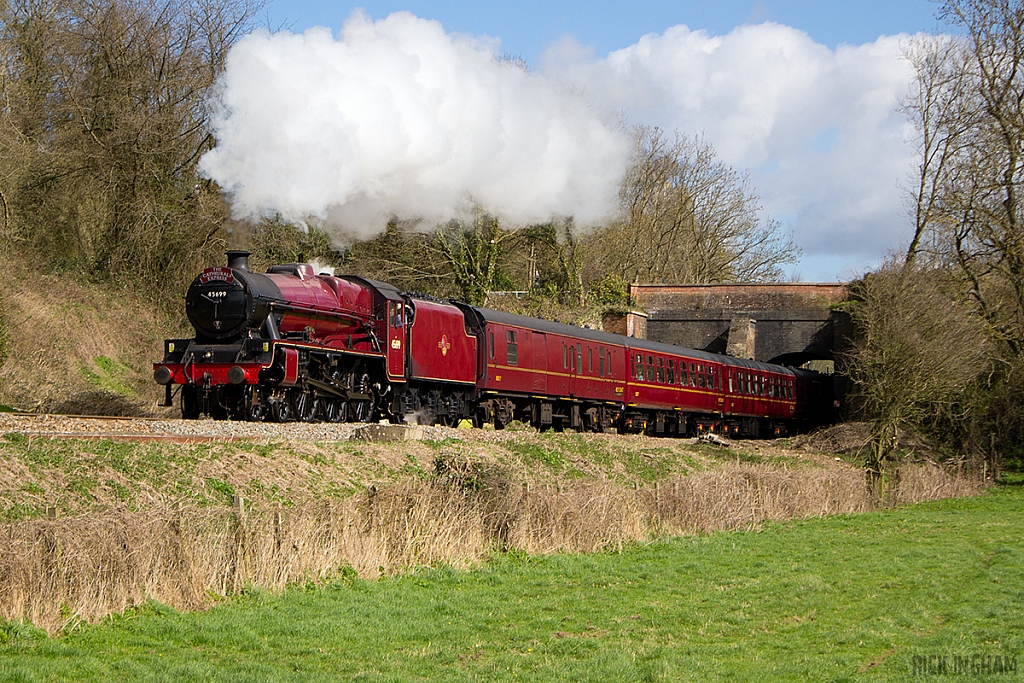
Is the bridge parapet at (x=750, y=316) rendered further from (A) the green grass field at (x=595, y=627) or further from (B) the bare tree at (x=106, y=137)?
(A) the green grass field at (x=595, y=627)

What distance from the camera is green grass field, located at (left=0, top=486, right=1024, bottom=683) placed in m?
8.16

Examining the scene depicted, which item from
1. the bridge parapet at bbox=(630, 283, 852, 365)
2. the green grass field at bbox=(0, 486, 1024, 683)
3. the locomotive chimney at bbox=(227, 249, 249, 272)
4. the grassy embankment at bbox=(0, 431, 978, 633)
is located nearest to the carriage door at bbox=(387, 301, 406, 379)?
the grassy embankment at bbox=(0, 431, 978, 633)

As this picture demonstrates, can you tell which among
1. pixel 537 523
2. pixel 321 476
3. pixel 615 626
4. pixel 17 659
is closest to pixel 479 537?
pixel 537 523

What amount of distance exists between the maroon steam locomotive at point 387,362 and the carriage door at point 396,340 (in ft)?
0.10

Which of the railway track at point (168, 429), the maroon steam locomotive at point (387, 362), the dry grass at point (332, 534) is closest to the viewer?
the dry grass at point (332, 534)

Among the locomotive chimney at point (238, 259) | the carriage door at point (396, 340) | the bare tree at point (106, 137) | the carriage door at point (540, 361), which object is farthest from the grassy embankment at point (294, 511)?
the bare tree at point (106, 137)

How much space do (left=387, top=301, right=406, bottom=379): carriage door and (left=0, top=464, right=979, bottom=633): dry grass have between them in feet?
20.5

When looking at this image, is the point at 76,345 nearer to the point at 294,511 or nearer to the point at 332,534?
the point at 332,534

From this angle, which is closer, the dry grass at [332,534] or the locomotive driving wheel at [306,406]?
the dry grass at [332,534]

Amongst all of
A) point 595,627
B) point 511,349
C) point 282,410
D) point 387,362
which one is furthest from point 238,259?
point 595,627

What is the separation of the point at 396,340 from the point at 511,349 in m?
4.21

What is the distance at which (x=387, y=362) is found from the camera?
19.9 meters

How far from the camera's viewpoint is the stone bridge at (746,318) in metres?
40.7

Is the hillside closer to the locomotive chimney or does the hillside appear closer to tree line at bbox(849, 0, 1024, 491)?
the locomotive chimney
